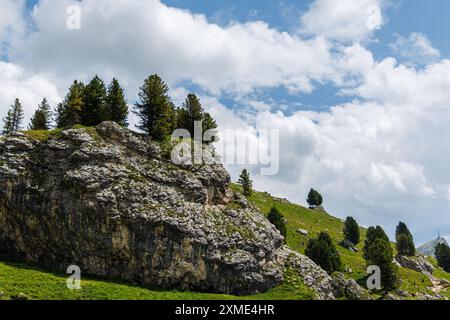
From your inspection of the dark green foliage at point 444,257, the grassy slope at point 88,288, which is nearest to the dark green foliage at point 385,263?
the grassy slope at point 88,288

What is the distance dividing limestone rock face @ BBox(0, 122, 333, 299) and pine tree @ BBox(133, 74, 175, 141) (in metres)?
8.66

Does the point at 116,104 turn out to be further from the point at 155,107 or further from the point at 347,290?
the point at 347,290

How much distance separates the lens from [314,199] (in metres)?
169

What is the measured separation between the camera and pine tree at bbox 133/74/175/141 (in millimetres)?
76500

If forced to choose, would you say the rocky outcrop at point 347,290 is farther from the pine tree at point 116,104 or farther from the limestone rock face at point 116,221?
the pine tree at point 116,104

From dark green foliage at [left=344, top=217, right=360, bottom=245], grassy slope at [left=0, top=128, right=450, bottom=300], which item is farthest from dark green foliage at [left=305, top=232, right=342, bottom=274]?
dark green foliage at [left=344, top=217, right=360, bottom=245]

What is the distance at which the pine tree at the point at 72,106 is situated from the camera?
75.6 m

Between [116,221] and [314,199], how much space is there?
119891 mm

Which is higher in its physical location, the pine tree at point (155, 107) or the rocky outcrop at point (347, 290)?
the pine tree at point (155, 107)

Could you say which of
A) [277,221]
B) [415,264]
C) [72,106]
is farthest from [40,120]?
[415,264]

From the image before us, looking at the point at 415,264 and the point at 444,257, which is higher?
the point at 444,257

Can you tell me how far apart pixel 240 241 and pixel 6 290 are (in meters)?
32.8

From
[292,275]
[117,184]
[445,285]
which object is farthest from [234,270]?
[445,285]

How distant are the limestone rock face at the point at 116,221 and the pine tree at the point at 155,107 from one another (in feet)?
28.4
